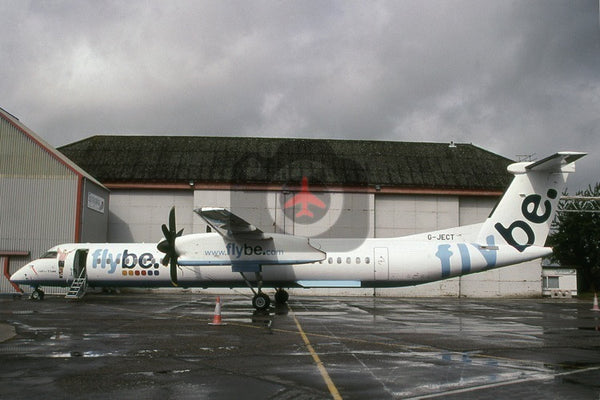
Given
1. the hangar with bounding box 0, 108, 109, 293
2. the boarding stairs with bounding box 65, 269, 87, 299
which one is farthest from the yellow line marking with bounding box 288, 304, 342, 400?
the hangar with bounding box 0, 108, 109, 293

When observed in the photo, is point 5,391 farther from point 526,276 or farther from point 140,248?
point 526,276

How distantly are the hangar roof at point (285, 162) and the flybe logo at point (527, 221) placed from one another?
54.2 ft

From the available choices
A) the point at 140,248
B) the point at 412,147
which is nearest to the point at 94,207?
the point at 140,248

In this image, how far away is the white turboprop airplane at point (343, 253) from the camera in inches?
854

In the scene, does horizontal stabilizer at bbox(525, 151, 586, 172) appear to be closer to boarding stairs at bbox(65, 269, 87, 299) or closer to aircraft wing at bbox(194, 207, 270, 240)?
aircraft wing at bbox(194, 207, 270, 240)

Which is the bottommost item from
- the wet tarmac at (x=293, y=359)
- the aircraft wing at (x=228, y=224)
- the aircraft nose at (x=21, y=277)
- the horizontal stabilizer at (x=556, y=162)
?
the wet tarmac at (x=293, y=359)

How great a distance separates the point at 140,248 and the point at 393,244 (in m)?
11.7

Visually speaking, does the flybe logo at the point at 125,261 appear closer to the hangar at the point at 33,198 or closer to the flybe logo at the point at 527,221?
the hangar at the point at 33,198

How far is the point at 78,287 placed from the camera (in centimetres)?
2588

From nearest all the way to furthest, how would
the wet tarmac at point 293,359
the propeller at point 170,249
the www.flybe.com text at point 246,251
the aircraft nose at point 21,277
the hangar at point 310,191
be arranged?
the wet tarmac at point 293,359 → the propeller at point 170,249 → the www.flybe.com text at point 246,251 → the aircraft nose at point 21,277 → the hangar at point 310,191

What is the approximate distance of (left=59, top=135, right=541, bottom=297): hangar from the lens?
37719 mm

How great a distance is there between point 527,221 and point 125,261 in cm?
1784

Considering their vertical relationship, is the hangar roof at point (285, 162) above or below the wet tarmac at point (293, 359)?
above

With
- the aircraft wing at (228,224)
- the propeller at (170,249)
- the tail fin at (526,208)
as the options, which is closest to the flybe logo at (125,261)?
the propeller at (170,249)
